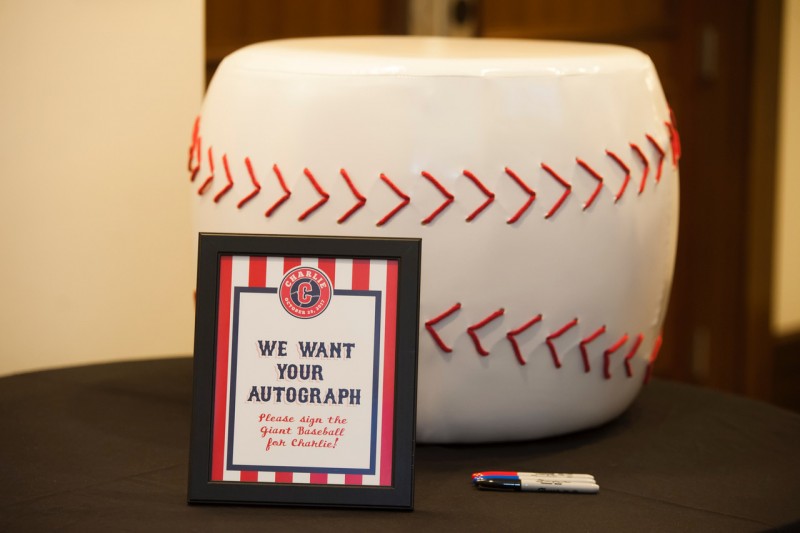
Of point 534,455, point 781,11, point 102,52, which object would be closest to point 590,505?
point 534,455

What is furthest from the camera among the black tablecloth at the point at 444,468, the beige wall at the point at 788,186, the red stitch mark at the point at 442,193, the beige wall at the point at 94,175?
the beige wall at the point at 788,186

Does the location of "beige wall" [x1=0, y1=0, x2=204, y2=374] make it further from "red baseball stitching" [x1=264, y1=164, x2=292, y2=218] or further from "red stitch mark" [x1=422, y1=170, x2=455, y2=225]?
"red stitch mark" [x1=422, y1=170, x2=455, y2=225]

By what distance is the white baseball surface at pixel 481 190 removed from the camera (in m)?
1.00

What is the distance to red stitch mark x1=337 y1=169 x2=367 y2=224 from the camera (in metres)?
1.00

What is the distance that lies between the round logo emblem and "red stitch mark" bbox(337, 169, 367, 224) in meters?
0.11

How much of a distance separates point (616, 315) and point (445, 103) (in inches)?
10.5

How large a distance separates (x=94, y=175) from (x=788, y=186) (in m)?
2.06

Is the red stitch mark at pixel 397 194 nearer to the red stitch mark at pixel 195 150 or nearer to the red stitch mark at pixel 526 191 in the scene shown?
the red stitch mark at pixel 526 191

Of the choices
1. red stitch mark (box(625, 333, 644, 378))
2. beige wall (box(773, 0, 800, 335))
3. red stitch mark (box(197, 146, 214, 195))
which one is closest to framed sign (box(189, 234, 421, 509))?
red stitch mark (box(197, 146, 214, 195))

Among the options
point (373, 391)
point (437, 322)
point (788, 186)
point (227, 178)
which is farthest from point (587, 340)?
point (788, 186)

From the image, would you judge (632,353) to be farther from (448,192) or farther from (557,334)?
(448,192)

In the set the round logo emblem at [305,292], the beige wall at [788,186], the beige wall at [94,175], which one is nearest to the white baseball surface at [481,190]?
the round logo emblem at [305,292]

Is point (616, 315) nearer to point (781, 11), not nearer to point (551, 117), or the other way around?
point (551, 117)

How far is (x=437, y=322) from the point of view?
1.03 meters
